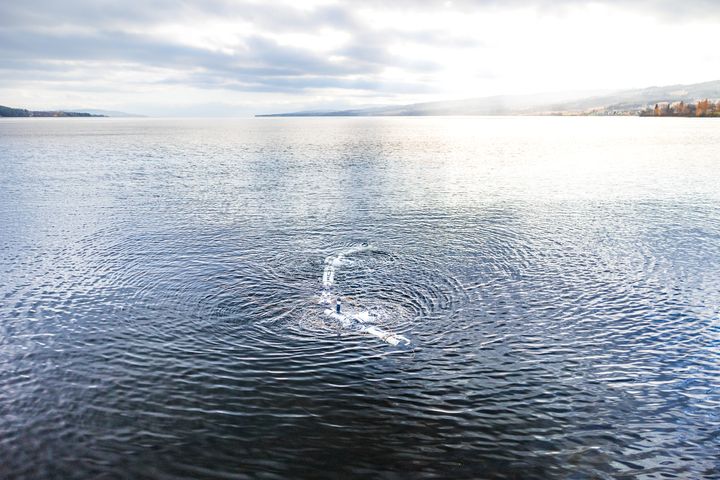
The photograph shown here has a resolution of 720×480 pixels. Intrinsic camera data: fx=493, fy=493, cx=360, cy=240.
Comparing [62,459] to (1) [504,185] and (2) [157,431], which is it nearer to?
(2) [157,431]

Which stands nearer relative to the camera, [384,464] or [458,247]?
[384,464]

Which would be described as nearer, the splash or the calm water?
the calm water

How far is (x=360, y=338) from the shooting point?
3862 cm

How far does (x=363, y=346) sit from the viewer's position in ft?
123

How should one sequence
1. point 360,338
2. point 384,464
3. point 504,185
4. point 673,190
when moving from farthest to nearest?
point 504,185
point 673,190
point 360,338
point 384,464

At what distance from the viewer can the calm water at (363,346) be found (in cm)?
2680

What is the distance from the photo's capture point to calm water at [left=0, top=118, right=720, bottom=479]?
87.9ft

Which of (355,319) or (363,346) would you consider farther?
(355,319)

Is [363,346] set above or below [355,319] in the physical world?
below

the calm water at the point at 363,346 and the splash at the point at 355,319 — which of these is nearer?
the calm water at the point at 363,346

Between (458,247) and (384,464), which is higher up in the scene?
(458,247)

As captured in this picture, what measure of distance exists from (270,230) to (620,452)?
54.2 metres

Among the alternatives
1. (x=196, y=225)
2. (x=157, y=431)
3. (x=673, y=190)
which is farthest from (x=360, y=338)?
(x=673, y=190)

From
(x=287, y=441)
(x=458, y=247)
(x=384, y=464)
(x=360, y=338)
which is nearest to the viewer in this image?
(x=384, y=464)
